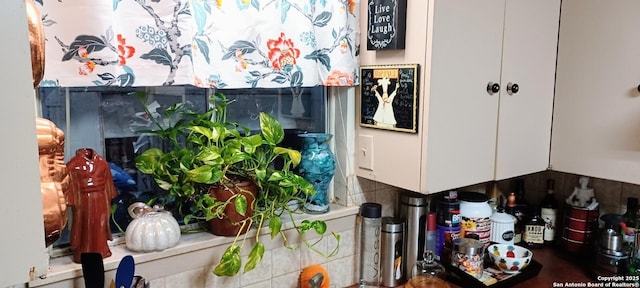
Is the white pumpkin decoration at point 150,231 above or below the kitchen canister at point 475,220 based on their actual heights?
Answer: above

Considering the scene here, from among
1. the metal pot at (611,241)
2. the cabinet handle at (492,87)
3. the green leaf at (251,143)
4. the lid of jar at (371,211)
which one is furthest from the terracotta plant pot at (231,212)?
the metal pot at (611,241)

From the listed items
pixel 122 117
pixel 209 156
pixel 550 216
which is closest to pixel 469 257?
pixel 550 216

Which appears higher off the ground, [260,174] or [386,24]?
[386,24]

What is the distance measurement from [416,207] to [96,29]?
3.76ft

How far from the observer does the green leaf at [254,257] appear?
4.35ft

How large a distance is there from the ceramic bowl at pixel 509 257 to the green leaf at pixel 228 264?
3.20 ft

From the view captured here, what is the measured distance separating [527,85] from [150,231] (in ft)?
4.39

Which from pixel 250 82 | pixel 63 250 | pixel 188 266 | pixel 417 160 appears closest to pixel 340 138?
pixel 417 160

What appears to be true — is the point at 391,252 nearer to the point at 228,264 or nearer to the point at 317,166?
the point at 317,166

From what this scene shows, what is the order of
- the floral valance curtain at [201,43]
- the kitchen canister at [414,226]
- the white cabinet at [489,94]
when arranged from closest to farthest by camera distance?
the floral valance curtain at [201,43], the white cabinet at [489,94], the kitchen canister at [414,226]

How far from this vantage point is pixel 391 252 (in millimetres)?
1646

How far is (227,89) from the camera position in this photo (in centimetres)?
148

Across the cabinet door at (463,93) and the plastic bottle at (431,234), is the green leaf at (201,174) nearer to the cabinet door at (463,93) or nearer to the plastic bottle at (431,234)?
the cabinet door at (463,93)

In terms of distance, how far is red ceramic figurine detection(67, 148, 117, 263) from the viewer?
1.13m
